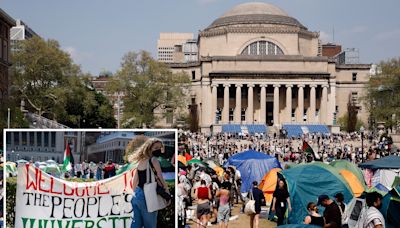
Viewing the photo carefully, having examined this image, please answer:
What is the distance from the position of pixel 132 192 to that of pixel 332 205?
3.78m

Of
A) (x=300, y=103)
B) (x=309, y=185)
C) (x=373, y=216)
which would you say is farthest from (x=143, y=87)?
(x=373, y=216)

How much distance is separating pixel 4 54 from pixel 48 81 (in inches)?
529

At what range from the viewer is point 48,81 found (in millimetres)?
65375

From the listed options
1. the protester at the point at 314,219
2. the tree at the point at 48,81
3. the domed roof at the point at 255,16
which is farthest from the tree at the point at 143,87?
the protester at the point at 314,219

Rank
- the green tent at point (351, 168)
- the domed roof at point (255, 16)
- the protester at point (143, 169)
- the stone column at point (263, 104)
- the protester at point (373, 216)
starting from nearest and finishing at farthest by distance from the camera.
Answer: the protester at point (143, 169) < the protester at point (373, 216) < the green tent at point (351, 168) < the stone column at point (263, 104) < the domed roof at point (255, 16)

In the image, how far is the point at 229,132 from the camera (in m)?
74.7

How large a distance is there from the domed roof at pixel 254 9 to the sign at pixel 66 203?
298 feet

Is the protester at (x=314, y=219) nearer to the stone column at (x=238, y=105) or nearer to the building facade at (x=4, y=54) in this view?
the building facade at (x=4, y=54)

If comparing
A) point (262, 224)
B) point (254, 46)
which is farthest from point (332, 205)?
point (254, 46)

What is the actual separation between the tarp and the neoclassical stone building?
6353 cm

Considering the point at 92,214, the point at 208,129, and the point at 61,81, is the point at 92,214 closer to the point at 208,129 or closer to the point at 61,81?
the point at 61,81

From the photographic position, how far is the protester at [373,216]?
843cm

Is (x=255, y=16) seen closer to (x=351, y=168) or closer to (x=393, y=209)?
(x=351, y=168)

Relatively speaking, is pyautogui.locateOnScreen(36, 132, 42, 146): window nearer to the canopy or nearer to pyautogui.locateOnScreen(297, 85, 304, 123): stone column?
the canopy
